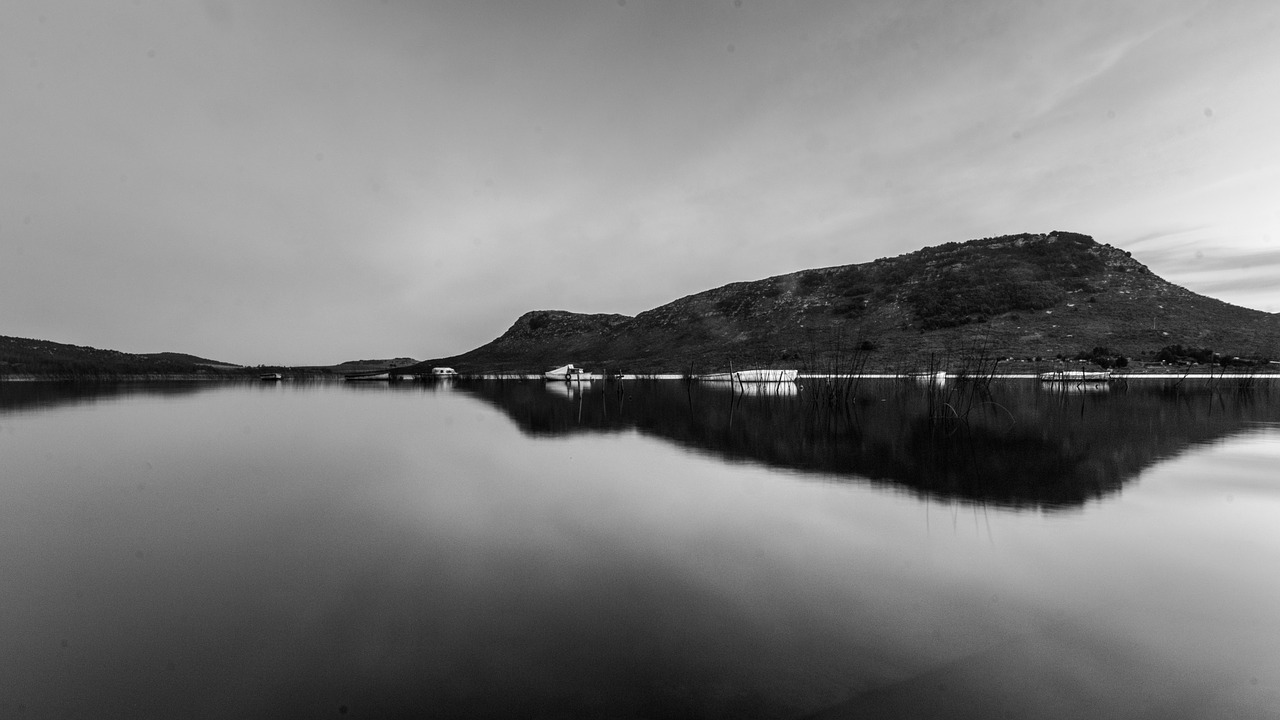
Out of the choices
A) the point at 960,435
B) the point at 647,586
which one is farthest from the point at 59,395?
the point at 960,435

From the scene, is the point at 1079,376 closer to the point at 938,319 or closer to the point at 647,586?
the point at 938,319

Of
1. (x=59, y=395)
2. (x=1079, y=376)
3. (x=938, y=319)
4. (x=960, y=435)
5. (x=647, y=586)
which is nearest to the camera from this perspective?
(x=647, y=586)

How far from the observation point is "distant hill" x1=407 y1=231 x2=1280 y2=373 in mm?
58250

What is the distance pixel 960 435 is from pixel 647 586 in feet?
41.3

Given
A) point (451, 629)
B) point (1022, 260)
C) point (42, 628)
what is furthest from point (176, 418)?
point (1022, 260)

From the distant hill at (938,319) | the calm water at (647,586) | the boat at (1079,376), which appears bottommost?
the calm water at (647,586)

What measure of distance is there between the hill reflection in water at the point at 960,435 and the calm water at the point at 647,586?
0.52 ft

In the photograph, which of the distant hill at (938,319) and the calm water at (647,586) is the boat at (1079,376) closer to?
the distant hill at (938,319)

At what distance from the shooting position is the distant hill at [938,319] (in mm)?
58250

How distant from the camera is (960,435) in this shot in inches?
571

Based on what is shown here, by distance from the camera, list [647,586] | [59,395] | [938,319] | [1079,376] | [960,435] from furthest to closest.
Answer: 1. [938,319]
2. [1079,376]
3. [59,395]
4. [960,435]
5. [647,586]

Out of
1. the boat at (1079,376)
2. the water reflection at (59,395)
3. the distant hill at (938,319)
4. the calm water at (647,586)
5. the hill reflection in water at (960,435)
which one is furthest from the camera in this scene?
the distant hill at (938,319)

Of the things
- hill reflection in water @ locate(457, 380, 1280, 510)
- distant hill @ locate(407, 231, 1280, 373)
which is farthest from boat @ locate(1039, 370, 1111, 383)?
hill reflection in water @ locate(457, 380, 1280, 510)

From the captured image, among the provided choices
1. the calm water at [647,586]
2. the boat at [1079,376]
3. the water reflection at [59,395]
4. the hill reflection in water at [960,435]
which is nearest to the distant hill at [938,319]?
the boat at [1079,376]
